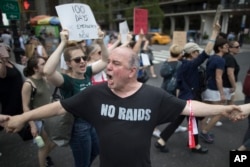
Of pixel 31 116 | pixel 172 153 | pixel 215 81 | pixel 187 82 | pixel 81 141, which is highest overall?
pixel 31 116

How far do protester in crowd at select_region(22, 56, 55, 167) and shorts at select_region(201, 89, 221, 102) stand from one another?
2.72 meters

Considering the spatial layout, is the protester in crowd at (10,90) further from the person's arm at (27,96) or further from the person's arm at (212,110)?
the person's arm at (212,110)

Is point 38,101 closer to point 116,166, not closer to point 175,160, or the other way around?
point 116,166

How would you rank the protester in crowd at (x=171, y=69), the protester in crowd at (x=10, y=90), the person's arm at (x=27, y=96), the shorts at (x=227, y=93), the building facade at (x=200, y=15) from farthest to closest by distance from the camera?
the building facade at (x=200, y=15) < the shorts at (x=227, y=93) < the protester in crowd at (x=171, y=69) < the protester in crowd at (x=10, y=90) < the person's arm at (x=27, y=96)

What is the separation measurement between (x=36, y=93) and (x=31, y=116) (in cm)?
104

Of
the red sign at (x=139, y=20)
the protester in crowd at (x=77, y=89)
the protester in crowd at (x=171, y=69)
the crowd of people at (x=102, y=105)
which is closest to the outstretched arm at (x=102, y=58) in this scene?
the crowd of people at (x=102, y=105)

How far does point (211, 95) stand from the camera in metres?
4.16

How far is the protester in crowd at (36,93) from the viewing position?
107 inches

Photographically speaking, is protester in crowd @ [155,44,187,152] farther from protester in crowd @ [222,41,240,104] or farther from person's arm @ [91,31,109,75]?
person's arm @ [91,31,109,75]

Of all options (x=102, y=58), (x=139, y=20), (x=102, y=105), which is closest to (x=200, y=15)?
(x=139, y=20)

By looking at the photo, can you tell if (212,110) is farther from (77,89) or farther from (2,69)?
(2,69)

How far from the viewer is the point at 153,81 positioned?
28.1ft

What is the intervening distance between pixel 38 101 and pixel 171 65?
2231 mm

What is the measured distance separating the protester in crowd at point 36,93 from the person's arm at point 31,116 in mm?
911
